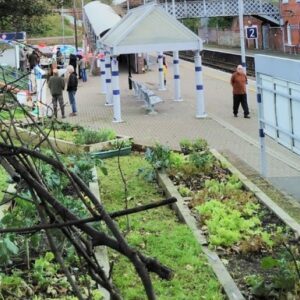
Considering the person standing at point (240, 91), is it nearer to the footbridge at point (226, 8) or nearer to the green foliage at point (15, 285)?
the green foliage at point (15, 285)

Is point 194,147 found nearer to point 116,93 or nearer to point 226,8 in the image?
point 116,93

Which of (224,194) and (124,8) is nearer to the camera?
(224,194)

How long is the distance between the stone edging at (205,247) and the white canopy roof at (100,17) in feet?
76.5

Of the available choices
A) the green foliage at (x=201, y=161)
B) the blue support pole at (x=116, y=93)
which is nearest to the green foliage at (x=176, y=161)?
the green foliage at (x=201, y=161)

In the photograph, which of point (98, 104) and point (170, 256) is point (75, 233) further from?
point (98, 104)

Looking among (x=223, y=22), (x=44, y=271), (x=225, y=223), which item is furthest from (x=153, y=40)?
(x=223, y=22)

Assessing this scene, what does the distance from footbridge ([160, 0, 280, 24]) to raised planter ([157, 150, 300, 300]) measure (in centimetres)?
4340

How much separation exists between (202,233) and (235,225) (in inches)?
15.1

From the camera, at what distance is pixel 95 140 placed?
13.7 meters

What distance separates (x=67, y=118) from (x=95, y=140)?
7.26 m

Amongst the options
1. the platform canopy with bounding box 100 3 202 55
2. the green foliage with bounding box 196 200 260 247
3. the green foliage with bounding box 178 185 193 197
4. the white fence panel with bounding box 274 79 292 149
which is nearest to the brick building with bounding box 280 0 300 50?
the platform canopy with bounding box 100 3 202 55

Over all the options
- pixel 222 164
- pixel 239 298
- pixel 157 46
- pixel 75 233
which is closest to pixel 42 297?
pixel 239 298

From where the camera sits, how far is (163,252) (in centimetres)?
684

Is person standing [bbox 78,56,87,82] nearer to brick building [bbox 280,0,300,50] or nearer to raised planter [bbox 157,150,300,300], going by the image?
brick building [bbox 280,0,300,50]
